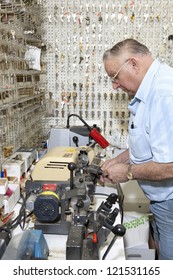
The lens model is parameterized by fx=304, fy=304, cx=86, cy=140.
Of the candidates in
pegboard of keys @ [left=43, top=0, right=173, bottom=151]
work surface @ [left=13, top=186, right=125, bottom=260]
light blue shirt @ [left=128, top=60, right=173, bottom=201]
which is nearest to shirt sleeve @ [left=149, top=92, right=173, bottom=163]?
light blue shirt @ [left=128, top=60, right=173, bottom=201]

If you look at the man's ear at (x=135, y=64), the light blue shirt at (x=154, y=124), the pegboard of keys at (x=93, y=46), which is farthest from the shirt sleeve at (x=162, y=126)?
the pegboard of keys at (x=93, y=46)

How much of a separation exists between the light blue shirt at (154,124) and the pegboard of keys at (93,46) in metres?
1.17

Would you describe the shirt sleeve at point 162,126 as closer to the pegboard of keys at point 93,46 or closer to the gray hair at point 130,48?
the gray hair at point 130,48

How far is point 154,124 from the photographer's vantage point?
1379 millimetres

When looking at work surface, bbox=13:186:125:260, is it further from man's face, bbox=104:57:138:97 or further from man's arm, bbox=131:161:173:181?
man's face, bbox=104:57:138:97

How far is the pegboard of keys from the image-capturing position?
8.80ft

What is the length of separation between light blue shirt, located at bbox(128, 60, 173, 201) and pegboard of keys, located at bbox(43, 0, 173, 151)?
1.17 metres

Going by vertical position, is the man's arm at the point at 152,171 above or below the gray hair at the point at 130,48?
below

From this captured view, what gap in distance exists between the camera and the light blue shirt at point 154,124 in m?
1.36

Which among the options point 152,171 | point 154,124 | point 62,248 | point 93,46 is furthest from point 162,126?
point 93,46

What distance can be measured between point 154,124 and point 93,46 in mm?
1579

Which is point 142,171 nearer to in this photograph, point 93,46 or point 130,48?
point 130,48
